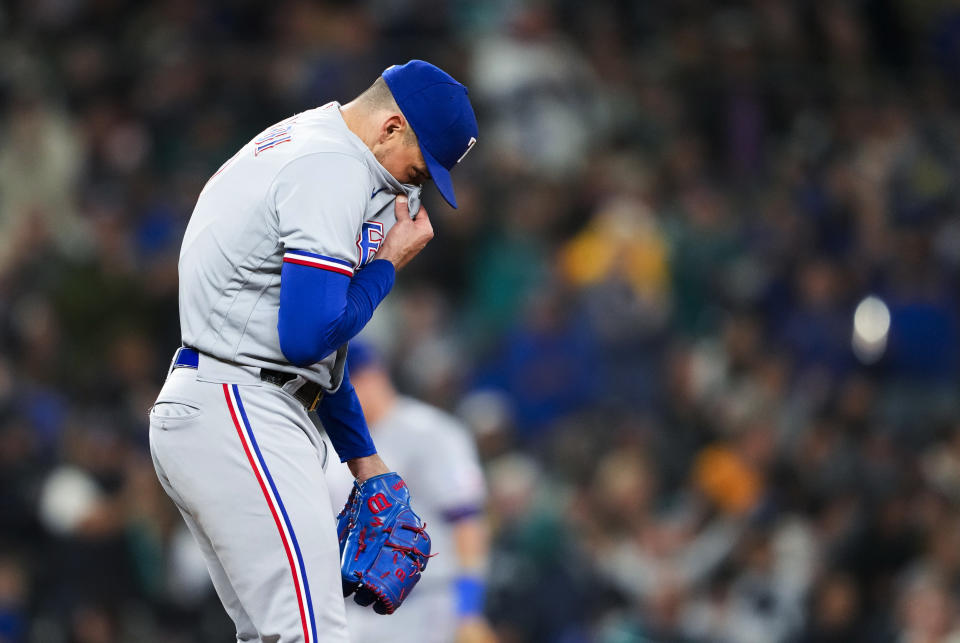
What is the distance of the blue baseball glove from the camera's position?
3.76 meters

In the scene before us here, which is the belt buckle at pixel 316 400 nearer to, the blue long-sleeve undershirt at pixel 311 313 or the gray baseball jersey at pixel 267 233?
the gray baseball jersey at pixel 267 233

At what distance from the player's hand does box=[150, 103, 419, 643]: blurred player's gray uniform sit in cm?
10

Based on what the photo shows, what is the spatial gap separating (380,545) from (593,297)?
654 cm

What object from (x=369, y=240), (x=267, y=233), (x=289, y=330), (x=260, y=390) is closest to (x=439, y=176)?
(x=369, y=240)

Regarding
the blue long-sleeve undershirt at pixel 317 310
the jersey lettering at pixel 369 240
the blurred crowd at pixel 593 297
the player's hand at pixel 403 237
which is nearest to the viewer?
the blue long-sleeve undershirt at pixel 317 310

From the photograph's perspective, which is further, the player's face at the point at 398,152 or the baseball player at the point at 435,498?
the baseball player at the point at 435,498

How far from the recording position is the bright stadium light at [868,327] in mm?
9836

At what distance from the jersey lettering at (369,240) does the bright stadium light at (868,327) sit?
6747mm

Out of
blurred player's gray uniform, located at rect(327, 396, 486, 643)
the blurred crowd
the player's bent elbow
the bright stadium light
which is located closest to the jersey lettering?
the player's bent elbow

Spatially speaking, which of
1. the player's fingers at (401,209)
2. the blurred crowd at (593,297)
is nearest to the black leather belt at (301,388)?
the player's fingers at (401,209)

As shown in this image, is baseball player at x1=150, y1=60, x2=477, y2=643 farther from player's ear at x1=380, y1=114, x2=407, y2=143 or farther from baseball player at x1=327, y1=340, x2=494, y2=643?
baseball player at x1=327, y1=340, x2=494, y2=643

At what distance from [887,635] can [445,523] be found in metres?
3.23

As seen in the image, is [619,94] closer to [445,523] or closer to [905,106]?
[905,106]

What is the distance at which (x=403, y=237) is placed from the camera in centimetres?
379
